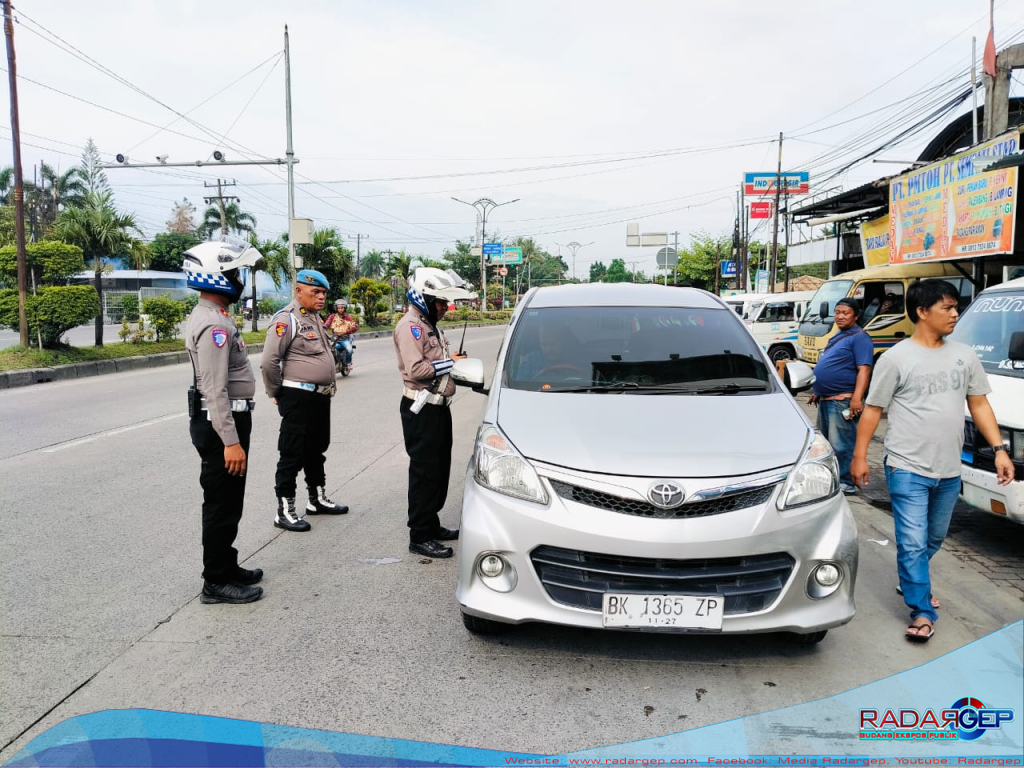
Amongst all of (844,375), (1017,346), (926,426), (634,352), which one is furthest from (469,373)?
(1017,346)

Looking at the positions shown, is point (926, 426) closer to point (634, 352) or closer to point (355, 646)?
point (634, 352)

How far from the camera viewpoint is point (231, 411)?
3.80 metres

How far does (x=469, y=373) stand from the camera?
4453 mm

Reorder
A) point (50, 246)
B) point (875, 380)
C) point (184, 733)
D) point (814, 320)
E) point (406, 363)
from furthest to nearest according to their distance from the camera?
point (50, 246) → point (814, 320) → point (406, 363) → point (875, 380) → point (184, 733)

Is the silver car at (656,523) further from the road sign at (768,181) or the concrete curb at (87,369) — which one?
the road sign at (768,181)

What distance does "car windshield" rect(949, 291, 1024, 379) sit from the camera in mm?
5625

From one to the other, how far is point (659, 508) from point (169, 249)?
7548 cm

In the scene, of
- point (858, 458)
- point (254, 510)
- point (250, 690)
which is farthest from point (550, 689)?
point (254, 510)

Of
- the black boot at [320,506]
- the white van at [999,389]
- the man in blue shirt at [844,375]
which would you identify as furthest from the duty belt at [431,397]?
the white van at [999,389]

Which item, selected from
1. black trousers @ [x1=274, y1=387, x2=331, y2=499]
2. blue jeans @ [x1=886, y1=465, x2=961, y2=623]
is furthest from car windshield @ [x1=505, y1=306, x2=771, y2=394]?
black trousers @ [x1=274, y1=387, x2=331, y2=499]

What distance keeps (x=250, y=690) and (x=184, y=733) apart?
0.32 m

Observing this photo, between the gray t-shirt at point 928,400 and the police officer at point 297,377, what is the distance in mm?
3510

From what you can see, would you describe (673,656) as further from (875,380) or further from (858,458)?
(875,380)

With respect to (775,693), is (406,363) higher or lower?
higher
